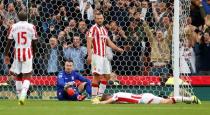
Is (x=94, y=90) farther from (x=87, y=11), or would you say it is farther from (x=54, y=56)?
(x=87, y=11)

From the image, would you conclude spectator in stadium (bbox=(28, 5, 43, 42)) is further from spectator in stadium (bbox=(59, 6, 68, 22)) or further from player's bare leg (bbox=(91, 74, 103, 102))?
player's bare leg (bbox=(91, 74, 103, 102))

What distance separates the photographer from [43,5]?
1642 centimetres

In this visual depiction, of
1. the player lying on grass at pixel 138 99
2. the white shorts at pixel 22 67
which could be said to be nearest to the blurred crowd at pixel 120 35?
the white shorts at pixel 22 67

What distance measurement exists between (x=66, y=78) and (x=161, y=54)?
2327 millimetres

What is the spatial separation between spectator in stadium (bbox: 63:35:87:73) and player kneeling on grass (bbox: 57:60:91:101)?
1198mm

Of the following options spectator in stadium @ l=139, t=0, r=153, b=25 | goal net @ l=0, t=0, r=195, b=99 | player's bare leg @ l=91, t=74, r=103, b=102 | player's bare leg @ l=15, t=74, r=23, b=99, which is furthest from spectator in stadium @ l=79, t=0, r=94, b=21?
player's bare leg @ l=15, t=74, r=23, b=99

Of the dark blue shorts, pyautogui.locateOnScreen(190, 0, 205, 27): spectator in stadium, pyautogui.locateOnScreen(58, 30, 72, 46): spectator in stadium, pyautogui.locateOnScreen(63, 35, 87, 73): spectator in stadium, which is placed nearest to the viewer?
the dark blue shorts

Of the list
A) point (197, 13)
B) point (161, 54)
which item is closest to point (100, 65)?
point (161, 54)

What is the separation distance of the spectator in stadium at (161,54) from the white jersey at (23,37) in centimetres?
297

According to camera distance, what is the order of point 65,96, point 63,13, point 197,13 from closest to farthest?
point 65,96, point 63,13, point 197,13

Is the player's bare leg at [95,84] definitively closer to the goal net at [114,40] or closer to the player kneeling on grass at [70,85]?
the player kneeling on grass at [70,85]

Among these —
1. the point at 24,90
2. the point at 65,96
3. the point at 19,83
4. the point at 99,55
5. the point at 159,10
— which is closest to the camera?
the point at 24,90

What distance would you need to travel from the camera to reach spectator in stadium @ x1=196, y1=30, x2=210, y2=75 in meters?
15.9

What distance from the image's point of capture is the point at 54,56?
15.8m
